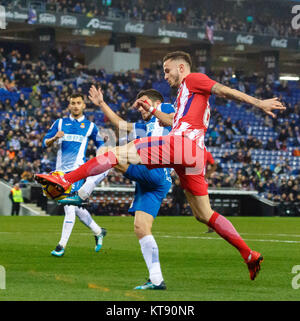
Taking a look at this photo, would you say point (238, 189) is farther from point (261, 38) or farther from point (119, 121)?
point (119, 121)

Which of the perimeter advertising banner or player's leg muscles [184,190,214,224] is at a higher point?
the perimeter advertising banner

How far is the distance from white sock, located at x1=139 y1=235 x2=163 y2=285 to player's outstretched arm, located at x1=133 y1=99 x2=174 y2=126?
1.36 meters

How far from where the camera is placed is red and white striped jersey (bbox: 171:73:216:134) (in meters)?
8.34

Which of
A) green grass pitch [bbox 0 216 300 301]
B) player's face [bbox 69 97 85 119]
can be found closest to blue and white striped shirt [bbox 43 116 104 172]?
player's face [bbox 69 97 85 119]

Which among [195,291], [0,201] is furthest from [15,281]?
[0,201]

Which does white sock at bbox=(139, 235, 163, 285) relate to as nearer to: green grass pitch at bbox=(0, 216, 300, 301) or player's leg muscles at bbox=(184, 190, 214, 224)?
green grass pitch at bbox=(0, 216, 300, 301)

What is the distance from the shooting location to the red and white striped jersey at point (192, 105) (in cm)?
834

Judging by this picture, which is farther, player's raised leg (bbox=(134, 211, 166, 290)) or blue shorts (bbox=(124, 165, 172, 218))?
blue shorts (bbox=(124, 165, 172, 218))

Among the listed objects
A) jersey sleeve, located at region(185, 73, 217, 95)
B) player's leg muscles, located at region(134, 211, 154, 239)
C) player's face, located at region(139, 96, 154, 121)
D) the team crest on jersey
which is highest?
jersey sleeve, located at region(185, 73, 217, 95)

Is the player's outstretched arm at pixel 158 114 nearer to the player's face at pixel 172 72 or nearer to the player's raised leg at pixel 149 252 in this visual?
the player's face at pixel 172 72

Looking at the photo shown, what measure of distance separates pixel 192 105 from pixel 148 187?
1.21m

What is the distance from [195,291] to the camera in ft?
26.7
